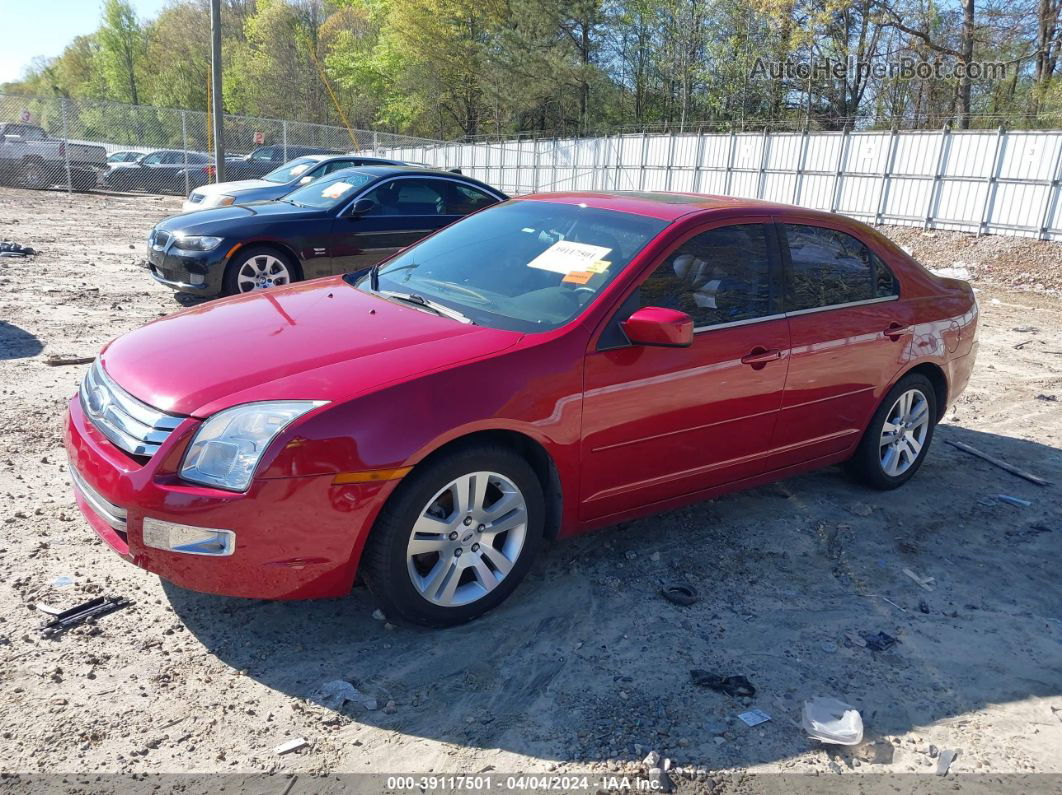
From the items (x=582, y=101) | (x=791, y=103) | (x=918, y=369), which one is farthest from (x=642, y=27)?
(x=918, y=369)

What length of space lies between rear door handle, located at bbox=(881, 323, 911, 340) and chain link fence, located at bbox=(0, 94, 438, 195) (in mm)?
23811

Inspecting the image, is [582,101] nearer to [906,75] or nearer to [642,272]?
[906,75]

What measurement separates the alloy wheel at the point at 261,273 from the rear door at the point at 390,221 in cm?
57

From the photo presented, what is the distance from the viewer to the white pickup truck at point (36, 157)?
22.2m

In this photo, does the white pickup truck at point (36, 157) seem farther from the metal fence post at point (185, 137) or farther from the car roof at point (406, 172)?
the car roof at point (406, 172)

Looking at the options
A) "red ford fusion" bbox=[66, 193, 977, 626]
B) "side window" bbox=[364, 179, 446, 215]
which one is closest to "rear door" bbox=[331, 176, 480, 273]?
"side window" bbox=[364, 179, 446, 215]

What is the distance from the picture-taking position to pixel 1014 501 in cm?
504

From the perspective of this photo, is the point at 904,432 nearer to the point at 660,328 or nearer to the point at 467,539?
the point at 660,328

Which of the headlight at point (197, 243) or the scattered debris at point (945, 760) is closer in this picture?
the scattered debris at point (945, 760)

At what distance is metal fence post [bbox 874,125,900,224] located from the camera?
20.0 m

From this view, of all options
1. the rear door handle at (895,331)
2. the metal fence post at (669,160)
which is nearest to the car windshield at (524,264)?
the rear door handle at (895,331)

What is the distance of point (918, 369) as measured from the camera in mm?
5016

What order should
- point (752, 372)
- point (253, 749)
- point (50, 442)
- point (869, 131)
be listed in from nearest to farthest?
1. point (253, 749)
2. point (752, 372)
3. point (50, 442)
4. point (869, 131)

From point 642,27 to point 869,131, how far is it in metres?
23.7
